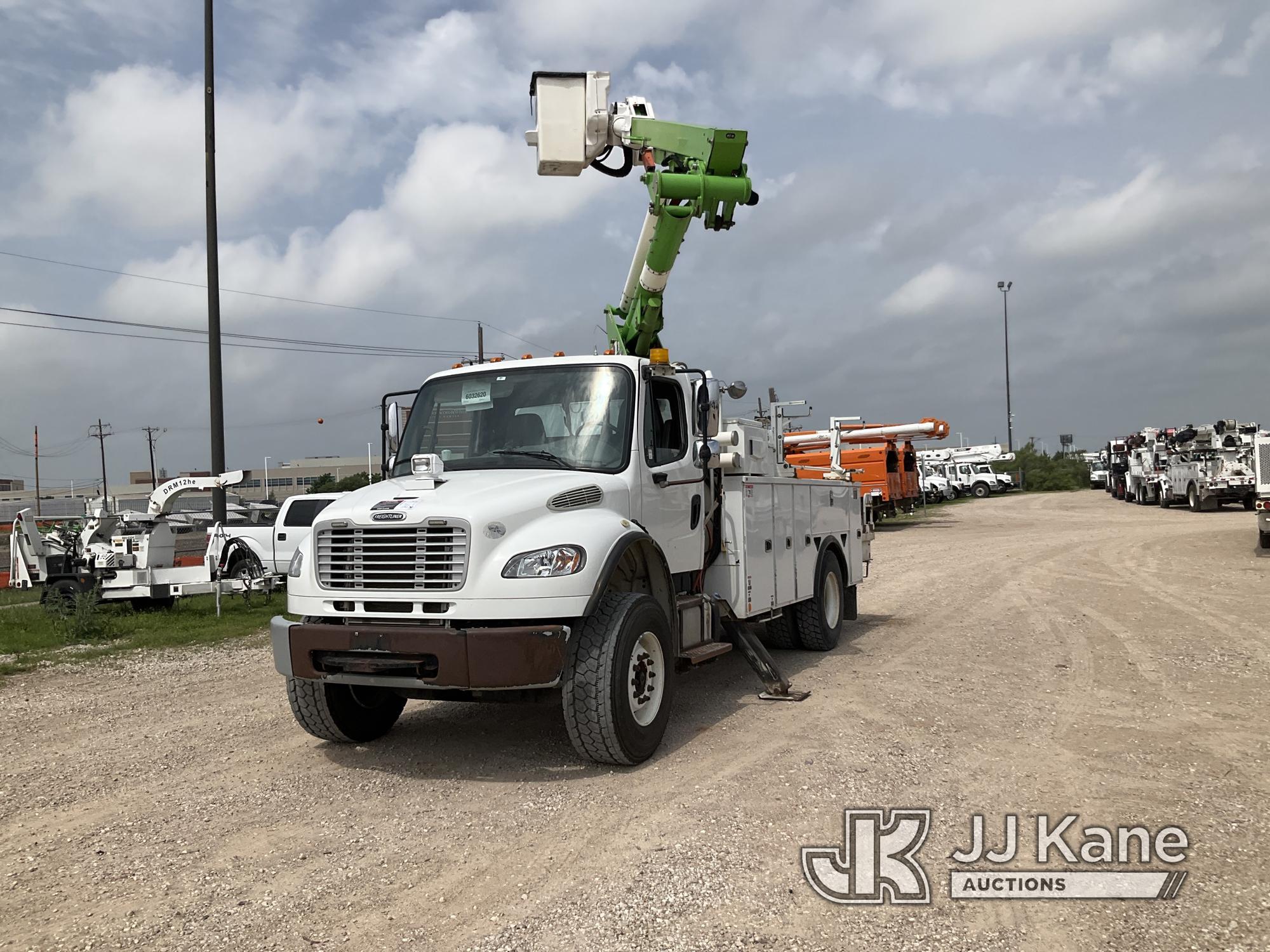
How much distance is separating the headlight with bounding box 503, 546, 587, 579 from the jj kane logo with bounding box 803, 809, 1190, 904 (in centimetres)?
195

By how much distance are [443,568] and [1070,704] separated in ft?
15.4

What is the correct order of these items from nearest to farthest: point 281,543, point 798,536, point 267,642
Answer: point 798,536
point 267,642
point 281,543

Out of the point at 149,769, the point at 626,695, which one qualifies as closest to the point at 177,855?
the point at 149,769

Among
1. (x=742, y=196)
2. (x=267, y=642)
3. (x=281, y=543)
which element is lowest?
(x=267, y=642)

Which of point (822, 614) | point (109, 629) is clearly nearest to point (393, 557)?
point (822, 614)

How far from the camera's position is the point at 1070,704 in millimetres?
7340

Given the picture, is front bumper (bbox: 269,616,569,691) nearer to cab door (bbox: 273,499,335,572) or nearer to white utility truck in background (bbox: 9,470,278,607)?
white utility truck in background (bbox: 9,470,278,607)

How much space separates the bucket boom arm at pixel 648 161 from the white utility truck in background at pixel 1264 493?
14.0m

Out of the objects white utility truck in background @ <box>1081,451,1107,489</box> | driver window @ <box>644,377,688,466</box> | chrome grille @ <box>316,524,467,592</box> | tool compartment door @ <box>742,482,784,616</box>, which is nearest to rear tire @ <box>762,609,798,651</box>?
tool compartment door @ <box>742,482,784,616</box>

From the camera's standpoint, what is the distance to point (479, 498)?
5.86 m

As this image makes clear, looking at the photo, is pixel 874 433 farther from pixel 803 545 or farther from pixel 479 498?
pixel 479 498

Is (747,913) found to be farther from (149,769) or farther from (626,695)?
(149,769)

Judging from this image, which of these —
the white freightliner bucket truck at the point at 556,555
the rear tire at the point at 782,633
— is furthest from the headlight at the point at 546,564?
the rear tire at the point at 782,633

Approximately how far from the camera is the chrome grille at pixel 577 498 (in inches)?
239
